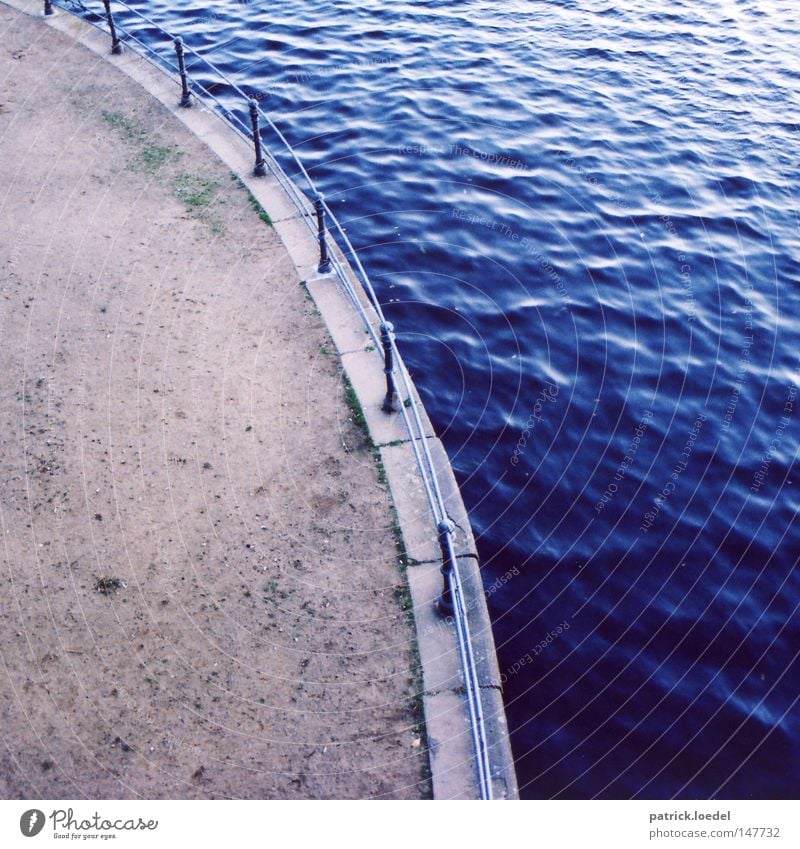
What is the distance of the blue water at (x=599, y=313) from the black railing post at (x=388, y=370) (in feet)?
3.19

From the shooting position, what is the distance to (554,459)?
375 inches

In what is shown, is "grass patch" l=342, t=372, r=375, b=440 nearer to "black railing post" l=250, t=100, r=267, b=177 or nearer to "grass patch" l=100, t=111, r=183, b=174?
"black railing post" l=250, t=100, r=267, b=177

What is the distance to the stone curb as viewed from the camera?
659cm

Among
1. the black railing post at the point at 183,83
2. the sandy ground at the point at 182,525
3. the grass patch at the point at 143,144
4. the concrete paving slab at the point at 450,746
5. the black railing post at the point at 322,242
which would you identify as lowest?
the concrete paving slab at the point at 450,746

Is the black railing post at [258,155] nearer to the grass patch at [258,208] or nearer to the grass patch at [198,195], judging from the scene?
the grass patch at [258,208]

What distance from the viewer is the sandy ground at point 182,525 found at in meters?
6.48

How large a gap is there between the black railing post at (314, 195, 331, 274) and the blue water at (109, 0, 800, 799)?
1136mm

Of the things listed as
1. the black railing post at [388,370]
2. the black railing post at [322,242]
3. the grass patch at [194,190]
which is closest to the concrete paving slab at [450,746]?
the black railing post at [388,370]

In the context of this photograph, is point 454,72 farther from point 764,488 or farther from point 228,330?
point 764,488

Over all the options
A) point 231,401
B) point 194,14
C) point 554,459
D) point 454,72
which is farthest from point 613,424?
point 194,14

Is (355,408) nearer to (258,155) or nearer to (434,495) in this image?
(434,495)

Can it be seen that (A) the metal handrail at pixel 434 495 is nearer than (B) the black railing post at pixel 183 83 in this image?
Yes

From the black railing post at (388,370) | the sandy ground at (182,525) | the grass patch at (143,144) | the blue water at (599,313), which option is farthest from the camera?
the grass patch at (143,144)

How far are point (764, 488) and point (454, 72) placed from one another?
1143cm
